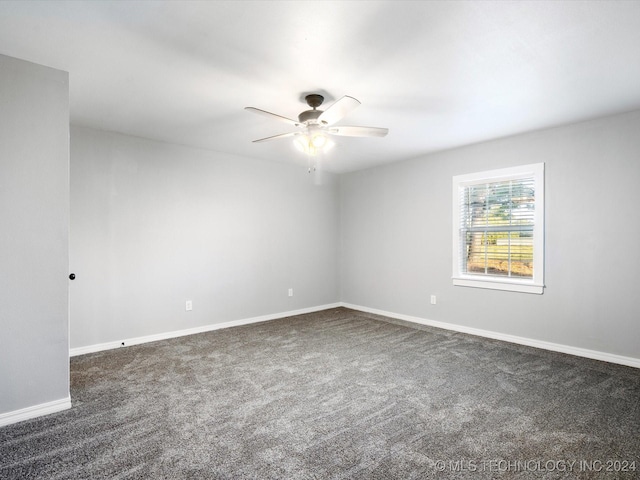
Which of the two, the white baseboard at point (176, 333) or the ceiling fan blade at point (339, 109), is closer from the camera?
the ceiling fan blade at point (339, 109)

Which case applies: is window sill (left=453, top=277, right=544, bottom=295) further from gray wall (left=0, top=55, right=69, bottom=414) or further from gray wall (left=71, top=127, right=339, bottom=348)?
gray wall (left=0, top=55, right=69, bottom=414)

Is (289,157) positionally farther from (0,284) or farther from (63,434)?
(63,434)

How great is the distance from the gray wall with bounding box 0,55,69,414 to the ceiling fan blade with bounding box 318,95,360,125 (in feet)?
6.13

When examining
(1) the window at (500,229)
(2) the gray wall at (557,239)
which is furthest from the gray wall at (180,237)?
(1) the window at (500,229)

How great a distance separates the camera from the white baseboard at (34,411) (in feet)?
7.32

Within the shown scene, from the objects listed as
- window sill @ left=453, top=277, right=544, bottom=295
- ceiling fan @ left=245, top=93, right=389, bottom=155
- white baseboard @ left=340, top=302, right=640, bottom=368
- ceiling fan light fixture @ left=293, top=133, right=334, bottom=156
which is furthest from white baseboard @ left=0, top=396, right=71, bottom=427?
window sill @ left=453, top=277, right=544, bottom=295

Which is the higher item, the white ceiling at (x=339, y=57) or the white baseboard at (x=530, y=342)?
the white ceiling at (x=339, y=57)

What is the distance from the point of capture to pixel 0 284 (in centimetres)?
223

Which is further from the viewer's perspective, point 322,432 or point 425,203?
point 425,203

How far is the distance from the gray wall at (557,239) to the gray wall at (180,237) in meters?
1.54

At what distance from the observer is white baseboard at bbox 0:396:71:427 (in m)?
2.23

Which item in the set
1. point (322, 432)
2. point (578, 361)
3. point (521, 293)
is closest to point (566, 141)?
point (521, 293)

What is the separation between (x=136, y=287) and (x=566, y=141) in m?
5.01

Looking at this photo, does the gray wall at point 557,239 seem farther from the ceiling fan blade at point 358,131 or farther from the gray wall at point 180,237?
the ceiling fan blade at point 358,131
